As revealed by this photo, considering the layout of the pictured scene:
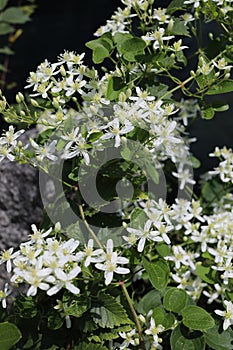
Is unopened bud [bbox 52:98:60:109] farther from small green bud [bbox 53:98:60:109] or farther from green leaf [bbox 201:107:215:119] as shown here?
green leaf [bbox 201:107:215:119]

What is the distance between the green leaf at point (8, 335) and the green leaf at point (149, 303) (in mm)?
348

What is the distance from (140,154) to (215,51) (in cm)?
43

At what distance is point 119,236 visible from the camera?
118 centimetres

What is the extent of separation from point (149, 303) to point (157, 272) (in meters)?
0.17

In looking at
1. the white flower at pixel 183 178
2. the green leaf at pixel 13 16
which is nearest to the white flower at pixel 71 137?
the white flower at pixel 183 178

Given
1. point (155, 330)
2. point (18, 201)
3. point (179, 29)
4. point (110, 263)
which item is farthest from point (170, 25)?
point (18, 201)

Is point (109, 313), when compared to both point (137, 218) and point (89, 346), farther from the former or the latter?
point (137, 218)

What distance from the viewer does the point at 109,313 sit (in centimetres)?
106

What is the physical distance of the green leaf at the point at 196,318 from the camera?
1.04 metres

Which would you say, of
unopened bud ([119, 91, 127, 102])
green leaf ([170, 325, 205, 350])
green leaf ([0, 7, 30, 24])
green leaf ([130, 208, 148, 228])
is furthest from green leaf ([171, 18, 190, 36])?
green leaf ([0, 7, 30, 24])

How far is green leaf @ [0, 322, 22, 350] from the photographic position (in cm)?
93

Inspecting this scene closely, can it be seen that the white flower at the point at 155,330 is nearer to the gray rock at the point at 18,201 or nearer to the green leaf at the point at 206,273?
the green leaf at the point at 206,273

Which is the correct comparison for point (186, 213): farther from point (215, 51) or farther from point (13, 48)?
point (13, 48)

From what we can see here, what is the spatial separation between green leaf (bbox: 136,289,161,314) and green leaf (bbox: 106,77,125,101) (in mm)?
433
